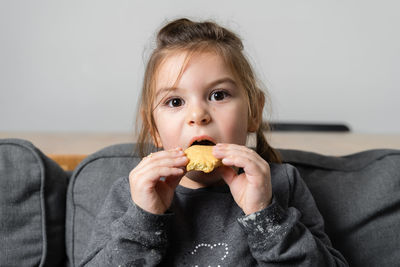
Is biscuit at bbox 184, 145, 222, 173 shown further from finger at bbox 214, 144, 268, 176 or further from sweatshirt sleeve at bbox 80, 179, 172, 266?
sweatshirt sleeve at bbox 80, 179, 172, 266

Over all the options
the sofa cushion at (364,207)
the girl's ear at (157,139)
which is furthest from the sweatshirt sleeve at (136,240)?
the sofa cushion at (364,207)

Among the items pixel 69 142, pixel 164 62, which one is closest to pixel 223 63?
pixel 164 62

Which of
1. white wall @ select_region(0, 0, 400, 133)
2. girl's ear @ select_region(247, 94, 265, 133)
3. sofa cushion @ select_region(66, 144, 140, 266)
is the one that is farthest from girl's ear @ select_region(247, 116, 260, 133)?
white wall @ select_region(0, 0, 400, 133)

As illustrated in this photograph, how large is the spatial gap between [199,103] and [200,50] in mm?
134

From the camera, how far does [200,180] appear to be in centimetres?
106

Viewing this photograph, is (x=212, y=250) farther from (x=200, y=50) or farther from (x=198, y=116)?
(x=200, y=50)

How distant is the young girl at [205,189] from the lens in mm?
923

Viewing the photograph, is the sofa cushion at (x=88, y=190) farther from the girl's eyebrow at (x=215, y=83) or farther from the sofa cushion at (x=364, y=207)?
the sofa cushion at (x=364, y=207)

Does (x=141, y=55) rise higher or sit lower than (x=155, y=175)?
lower

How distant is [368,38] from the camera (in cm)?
217

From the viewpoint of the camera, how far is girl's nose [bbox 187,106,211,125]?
3.11ft

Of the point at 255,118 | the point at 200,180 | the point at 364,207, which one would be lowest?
the point at 364,207

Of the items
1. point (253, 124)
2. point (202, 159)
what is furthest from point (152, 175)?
point (253, 124)

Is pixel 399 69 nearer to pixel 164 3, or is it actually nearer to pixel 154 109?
pixel 164 3
